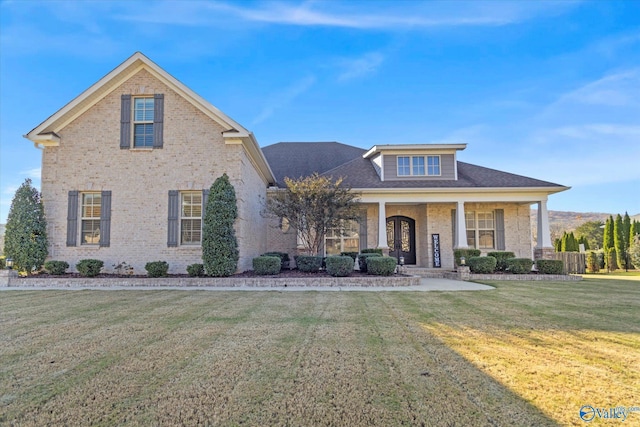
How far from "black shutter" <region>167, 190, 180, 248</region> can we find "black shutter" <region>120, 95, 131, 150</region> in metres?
2.41

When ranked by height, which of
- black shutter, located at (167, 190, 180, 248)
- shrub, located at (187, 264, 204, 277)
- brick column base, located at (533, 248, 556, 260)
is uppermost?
black shutter, located at (167, 190, 180, 248)

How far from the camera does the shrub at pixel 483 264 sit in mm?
12969

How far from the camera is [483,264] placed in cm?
1297

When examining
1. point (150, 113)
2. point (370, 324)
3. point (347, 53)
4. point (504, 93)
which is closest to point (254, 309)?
point (370, 324)

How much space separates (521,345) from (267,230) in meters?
12.9

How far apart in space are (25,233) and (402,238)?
1475 centimetres

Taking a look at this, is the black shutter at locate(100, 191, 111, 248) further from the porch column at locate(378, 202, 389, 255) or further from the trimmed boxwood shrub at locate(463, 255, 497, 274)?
the trimmed boxwood shrub at locate(463, 255, 497, 274)

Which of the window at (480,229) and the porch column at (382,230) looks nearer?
the porch column at (382,230)

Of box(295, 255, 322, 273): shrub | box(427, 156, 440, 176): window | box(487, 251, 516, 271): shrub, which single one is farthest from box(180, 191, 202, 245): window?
box(487, 251, 516, 271): shrub

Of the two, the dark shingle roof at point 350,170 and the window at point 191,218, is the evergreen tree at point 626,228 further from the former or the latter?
the window at point 191,218

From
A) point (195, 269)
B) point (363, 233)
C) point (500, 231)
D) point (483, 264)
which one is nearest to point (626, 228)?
point (500, 231)

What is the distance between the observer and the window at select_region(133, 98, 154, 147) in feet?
37.9

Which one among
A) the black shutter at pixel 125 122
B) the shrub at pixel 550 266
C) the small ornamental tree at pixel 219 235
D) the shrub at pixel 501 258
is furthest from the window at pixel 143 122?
the shrub at pixel 550 266

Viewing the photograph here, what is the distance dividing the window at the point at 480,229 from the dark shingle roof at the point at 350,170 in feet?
5.62
